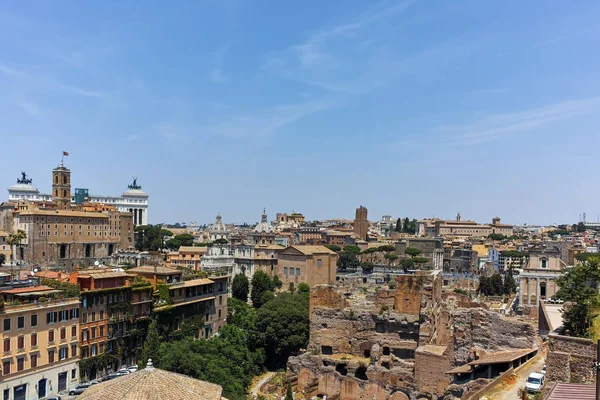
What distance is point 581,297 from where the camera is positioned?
830 inches

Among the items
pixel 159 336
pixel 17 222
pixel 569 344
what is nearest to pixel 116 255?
pixel 17 222

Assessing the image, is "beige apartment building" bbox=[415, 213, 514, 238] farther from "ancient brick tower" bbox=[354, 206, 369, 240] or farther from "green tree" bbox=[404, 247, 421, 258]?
"green tree" bbox=[404, 247, 421, 258]

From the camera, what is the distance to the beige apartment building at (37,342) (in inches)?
1225

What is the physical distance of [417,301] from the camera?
36719 mm

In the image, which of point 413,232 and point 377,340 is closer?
point 377,340

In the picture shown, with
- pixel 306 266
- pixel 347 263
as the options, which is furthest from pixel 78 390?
pixel 347 263

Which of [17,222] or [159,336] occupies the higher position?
[17,222]

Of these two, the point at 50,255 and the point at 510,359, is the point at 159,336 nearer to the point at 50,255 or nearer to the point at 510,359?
the point at 510,359

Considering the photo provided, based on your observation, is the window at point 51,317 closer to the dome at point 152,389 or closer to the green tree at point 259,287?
the dome at point 152,389

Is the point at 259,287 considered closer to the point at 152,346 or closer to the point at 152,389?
the point at 152,346

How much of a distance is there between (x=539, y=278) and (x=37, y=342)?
4272cm

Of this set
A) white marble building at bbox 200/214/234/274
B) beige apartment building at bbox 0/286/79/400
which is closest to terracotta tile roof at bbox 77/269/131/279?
beige apartment building at bbox 0/286/79/400

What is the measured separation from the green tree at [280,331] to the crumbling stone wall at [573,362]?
25698 mm

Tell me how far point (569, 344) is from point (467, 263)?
96.2 meters
